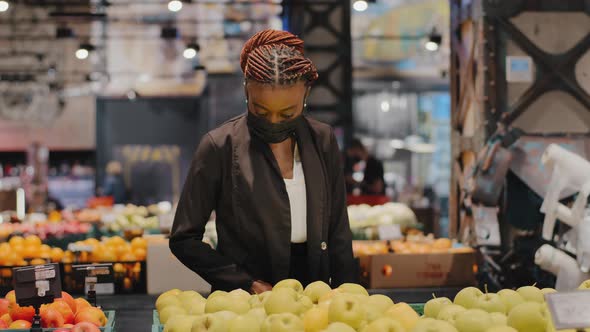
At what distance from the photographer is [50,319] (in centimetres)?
240

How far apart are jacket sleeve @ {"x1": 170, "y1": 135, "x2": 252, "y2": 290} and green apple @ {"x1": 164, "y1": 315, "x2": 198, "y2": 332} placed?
0.66 metres

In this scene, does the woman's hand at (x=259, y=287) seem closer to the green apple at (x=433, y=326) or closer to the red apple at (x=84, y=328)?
the red apple at (x=84, y=328)

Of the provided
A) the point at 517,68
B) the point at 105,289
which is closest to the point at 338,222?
the point at 105,289

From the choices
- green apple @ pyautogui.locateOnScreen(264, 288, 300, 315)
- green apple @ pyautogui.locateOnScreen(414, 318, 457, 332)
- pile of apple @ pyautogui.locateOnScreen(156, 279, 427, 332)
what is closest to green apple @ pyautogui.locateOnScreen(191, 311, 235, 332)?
pile of apple @ pyautogui.locateOnScreen(156, 279, 427, 332)

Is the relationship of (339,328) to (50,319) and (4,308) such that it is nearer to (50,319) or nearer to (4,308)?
(50,319)

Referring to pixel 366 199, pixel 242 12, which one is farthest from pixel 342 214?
pixel 242 12

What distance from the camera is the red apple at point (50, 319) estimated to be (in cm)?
239

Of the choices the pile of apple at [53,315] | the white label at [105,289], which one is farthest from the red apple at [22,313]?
the white label at [105,289]

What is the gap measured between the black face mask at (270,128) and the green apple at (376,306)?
29.0 inches

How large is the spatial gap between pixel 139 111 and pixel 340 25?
9.94 m

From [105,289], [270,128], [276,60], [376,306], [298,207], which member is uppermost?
[276,60]

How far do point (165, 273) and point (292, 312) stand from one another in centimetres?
292

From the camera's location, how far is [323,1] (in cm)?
1071

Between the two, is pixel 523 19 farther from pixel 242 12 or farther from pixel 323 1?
pixel 242 12
